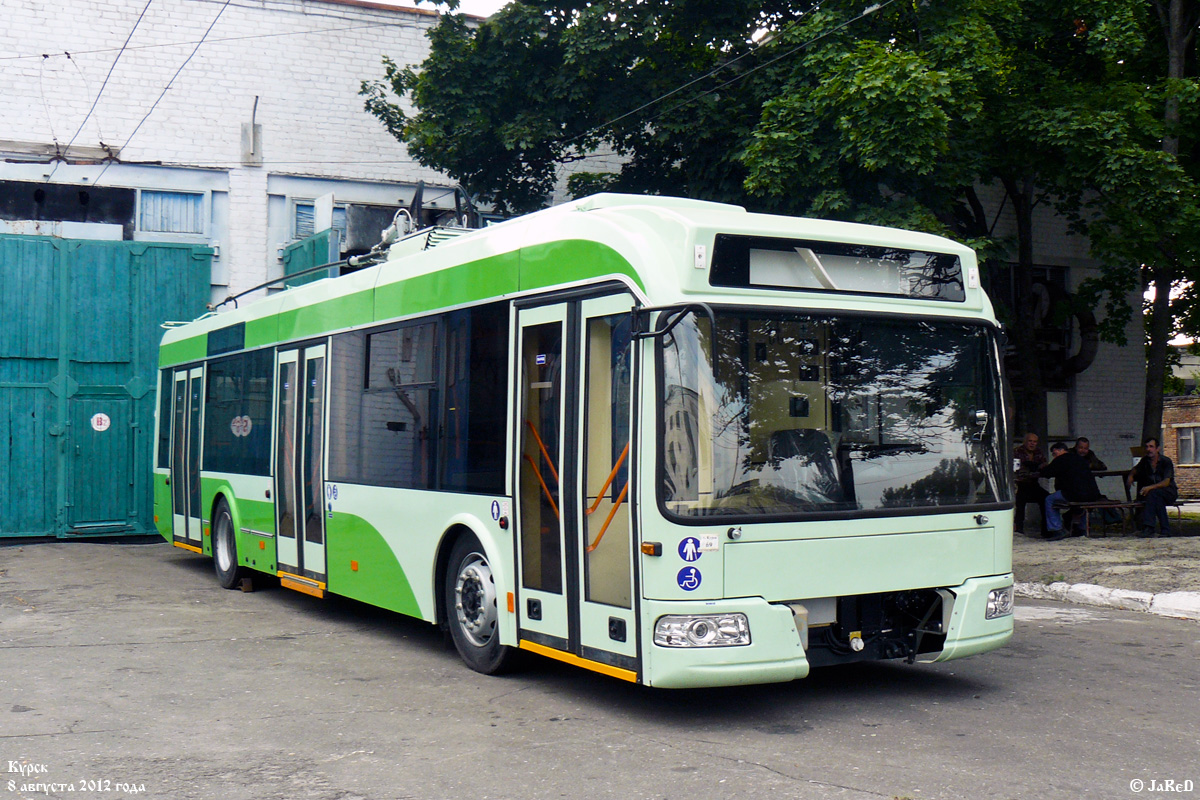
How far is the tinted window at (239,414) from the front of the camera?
37.7 feet

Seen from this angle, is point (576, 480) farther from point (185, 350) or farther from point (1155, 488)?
point (1155, 488)

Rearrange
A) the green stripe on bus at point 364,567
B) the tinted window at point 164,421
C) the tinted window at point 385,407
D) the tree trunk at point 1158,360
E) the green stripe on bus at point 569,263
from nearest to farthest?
1. the green stripe on bus at point 569,263
2. the tinted window at point 385,407
3. the green stripe on bus at point 364,567
4. the tinted window at point 164,421
5. the tree trunk at point 1158,360

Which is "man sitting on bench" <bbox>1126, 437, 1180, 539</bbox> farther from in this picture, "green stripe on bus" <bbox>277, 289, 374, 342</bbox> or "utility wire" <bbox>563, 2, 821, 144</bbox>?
"green stripe on bus" <bbox>277, 289, 374, 342</bbox>

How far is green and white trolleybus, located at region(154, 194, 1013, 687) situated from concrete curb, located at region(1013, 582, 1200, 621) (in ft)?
15.2

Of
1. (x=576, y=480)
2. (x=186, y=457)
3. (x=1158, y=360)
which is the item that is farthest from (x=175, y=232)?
(x=1158, y=360)

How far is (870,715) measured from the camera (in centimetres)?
653

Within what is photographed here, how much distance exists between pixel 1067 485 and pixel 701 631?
41.0 feet

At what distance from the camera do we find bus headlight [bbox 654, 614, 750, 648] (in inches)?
236

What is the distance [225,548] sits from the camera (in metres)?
12.7

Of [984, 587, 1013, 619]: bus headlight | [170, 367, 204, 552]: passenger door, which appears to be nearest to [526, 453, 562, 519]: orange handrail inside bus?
[984, 587, 1013, 619]: bus headlight

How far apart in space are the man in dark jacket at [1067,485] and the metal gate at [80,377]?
44.7 feet

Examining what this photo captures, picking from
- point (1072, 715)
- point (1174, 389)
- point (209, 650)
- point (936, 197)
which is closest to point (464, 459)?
point (209, 650)

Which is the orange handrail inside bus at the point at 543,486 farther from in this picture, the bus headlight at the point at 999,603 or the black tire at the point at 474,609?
the bus headlight at the point at 999,603

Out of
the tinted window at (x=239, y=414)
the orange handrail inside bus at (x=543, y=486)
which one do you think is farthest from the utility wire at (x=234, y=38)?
the orange handrail inside bus at (x=543, y=486)
